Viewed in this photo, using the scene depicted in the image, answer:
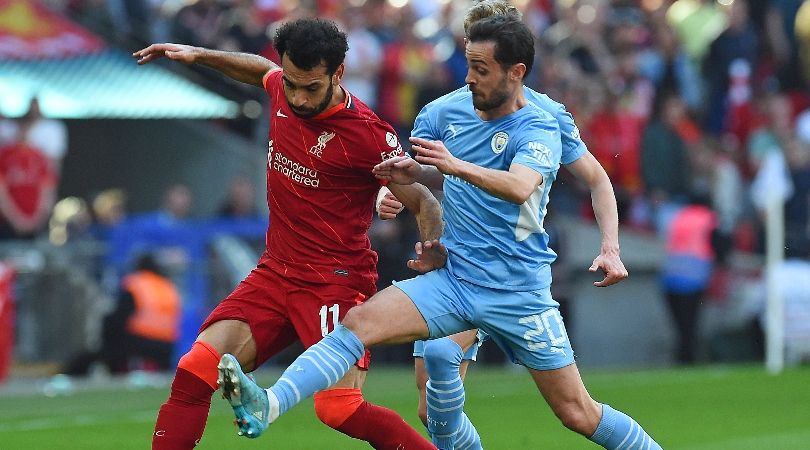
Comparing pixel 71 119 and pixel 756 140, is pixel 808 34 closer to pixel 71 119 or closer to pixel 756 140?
pixel 756 140

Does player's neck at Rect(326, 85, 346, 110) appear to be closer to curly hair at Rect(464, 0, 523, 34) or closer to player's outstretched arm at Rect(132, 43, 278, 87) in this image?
player's outstretched arm at Rect(132, 43, 278, 87)

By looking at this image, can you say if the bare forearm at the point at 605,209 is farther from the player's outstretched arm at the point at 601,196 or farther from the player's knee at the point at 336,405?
the player's knee at the point at 336,405

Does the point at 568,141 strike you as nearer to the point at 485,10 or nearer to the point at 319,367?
the point at 485,10

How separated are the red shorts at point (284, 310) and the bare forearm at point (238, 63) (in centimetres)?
110

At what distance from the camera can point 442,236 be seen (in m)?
8.03

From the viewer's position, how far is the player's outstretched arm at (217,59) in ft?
27.5

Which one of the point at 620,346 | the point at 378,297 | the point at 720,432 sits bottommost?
the point at 620,346

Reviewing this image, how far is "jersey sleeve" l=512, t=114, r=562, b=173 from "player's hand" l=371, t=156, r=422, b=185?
446 millimetres


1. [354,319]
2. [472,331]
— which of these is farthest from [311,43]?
[472,331]

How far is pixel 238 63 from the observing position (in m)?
8.52

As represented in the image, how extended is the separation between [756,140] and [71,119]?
8167mm

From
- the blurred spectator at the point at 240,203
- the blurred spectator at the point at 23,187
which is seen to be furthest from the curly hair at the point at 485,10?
the blurred spectator at the point at 240,203

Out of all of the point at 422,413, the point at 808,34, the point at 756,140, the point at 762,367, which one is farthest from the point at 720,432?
the point at 808,34

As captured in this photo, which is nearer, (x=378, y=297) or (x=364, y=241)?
(x=378, y=297)
